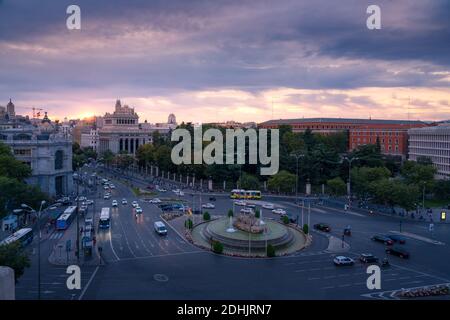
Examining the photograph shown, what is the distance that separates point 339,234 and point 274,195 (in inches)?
668

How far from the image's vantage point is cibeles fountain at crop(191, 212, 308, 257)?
72.1ft

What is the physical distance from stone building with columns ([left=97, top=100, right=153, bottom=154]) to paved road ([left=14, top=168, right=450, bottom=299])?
66408 mm

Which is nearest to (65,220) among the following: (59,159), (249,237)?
(249,237)

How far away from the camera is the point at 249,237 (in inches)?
875

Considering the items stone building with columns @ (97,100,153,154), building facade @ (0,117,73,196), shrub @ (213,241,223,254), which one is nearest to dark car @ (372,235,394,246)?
shrub @ (213,241,223,254)

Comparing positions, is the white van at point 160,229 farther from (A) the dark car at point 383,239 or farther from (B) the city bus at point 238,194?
(B) the city bus at point 238,194

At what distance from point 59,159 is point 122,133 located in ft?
163

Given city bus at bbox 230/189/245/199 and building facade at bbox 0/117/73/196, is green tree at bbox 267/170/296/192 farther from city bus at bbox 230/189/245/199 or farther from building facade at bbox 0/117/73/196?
building facade at bbox 0/117/73/196
